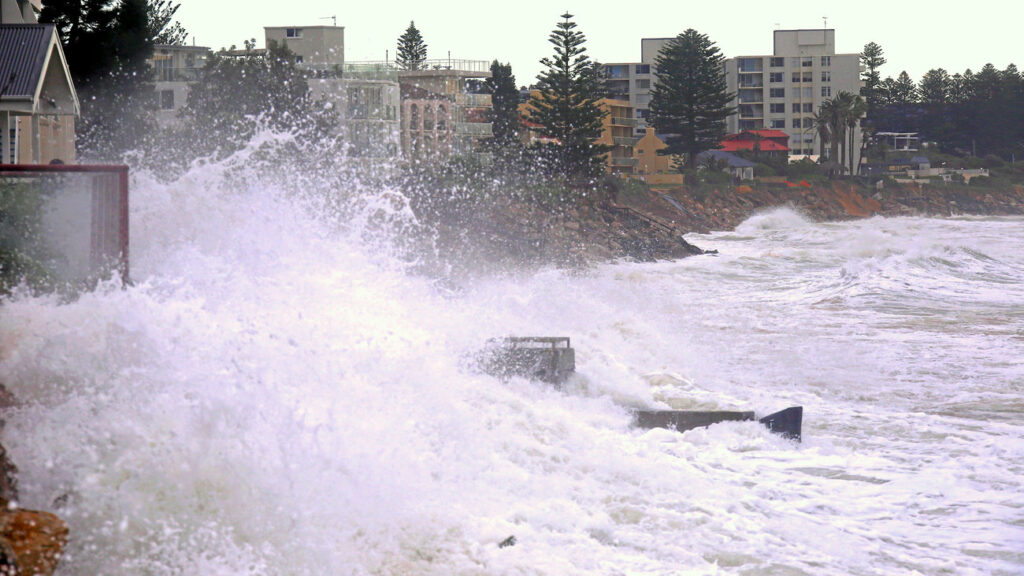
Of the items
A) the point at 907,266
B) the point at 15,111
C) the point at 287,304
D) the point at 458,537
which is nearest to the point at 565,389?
the point at 287,304

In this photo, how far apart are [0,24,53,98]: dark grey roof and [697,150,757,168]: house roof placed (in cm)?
6341

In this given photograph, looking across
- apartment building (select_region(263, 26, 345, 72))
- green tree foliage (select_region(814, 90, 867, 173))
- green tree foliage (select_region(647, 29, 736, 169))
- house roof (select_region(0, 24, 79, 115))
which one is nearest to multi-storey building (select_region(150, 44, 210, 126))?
apartment building (select_region(263, 26, 345, 72))

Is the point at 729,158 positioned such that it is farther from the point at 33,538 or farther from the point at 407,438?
the point at 33,538

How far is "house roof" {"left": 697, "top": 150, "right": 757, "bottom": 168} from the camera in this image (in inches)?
3061

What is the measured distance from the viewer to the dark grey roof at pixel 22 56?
15.8m

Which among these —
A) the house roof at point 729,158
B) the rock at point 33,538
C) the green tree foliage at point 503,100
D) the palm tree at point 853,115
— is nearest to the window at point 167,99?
the green tree foliage at point 503,100

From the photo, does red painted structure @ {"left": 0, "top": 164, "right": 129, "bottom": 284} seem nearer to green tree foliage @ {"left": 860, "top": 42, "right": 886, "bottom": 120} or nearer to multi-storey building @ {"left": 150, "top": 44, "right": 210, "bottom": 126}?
multi-storey building @ {"left": 150, "top": 44, "right": 210, "bottom": 126}

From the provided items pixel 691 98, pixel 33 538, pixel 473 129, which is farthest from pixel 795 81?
pixel 33 538

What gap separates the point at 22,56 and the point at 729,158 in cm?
6639

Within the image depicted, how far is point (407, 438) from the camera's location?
8.35m

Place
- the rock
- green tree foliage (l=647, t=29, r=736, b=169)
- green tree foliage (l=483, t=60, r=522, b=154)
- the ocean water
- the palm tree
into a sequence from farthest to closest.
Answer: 1. the palm tree
2. green tree foliage (l=647, t=29, r=736, b=169)
3. green tree foliage (l=483, t=60, r=522, b=154)
4. the ocean water
5. the rock

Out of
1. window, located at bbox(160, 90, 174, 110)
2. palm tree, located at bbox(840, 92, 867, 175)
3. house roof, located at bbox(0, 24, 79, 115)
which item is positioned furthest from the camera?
palm tree, located at bbox(840, 92, 867, 175)

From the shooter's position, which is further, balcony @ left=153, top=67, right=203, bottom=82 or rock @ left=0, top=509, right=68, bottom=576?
balcony @ left=153, top=67, right=203, bottom=82

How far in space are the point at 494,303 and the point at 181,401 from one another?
467 inches
